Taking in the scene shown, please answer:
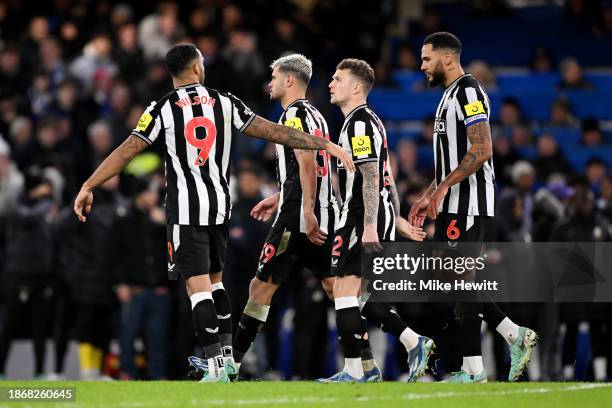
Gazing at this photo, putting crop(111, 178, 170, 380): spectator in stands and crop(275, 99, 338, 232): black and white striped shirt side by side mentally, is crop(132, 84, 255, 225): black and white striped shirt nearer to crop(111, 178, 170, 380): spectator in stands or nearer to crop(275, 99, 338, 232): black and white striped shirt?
crop(275, 99, 338, 232): black and white striped shirt

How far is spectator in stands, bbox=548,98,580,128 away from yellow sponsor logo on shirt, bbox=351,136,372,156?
864 centimetres

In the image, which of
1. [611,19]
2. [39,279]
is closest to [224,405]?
[39,279]

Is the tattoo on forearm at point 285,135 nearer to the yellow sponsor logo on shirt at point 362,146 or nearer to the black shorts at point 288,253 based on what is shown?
the yellow sponsor logo on shirt at point 362,146

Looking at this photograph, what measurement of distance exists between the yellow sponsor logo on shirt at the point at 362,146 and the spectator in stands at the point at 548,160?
723 cm

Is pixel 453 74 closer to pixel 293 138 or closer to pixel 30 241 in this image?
pixel 293 138

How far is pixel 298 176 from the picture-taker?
9.88 meters

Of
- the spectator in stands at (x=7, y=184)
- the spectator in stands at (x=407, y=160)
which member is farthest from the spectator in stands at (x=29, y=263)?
the spectator in stands at (x=407, y=160)

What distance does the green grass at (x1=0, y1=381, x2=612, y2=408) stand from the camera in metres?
8.05

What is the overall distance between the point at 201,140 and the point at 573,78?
9.86m

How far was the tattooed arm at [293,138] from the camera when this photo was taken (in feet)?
30.2

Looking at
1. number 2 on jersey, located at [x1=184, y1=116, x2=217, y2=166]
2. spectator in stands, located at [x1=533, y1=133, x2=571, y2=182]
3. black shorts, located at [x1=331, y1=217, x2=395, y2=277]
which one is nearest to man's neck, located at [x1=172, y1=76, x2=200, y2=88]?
number 2 on jersey, located at [x1=184, y1=116, x2=217, y2=166]

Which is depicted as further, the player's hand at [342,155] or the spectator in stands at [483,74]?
the spectator in stands at [483,74]

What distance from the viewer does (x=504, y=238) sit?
14078 mm

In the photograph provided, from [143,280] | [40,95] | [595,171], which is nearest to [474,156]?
[143,280]
